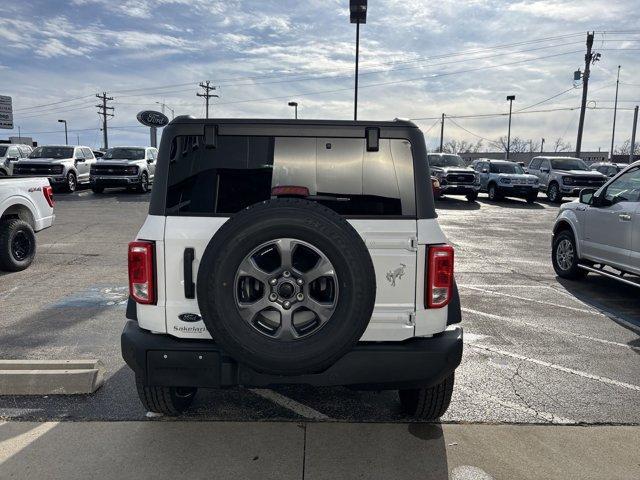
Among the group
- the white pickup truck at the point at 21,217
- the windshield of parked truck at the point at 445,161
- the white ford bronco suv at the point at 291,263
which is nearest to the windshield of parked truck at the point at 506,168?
the windshield of parked truck at the point at 445,161

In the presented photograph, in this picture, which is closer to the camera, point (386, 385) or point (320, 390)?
point (386, 385)

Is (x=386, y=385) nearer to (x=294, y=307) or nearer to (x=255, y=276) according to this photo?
(x=294, y=307)

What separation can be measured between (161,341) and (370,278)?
3.99 ft

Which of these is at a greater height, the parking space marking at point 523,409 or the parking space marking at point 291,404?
the parking space marking at point 523,409

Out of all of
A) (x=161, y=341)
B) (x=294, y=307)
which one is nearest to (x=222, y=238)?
(x=294, y=307)

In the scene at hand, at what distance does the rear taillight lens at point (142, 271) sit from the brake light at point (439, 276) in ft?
5.00

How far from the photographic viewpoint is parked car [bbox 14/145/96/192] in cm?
2031

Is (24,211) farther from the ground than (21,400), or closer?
farther from the ground

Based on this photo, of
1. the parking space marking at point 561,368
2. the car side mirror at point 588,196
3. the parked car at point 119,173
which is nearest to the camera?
the parking space marking at point 561,368

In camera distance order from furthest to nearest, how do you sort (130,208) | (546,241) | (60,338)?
1. (130,208)
2. (546,241)
3. (60,338)

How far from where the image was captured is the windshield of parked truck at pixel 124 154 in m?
21.8

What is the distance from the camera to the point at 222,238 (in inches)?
99.6

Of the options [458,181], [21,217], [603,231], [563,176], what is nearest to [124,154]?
[458,181]

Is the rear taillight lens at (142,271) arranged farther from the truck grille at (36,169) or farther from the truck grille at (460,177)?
the truck grille at (36,169)
